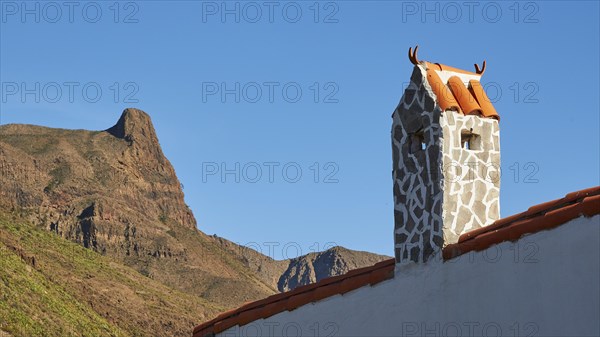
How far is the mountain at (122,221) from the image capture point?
7056 centimetres

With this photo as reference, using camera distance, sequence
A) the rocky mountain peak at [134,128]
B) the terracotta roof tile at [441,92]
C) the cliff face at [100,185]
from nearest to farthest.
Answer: the terracotta roof tile at [441,92] → the cliff face at [100,185] → the rocky mountain peak at [134,128]

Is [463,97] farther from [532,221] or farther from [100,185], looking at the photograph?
[100,185]

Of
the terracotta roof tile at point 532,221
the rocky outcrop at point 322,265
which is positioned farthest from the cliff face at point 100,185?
the terracotta roof tile at point 532,221

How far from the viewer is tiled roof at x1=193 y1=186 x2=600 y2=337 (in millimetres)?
9445

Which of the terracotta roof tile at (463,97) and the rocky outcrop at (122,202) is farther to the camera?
the rocky outcrop at (122,202)

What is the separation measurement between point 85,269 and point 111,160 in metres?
53.1

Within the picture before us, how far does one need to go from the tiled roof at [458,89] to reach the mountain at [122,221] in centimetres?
5280

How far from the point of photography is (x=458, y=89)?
38.8 feet

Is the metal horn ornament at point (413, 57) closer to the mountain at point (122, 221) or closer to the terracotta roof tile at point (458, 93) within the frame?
the terracotta roof tile at point (458, 93)

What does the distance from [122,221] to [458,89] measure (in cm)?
9768

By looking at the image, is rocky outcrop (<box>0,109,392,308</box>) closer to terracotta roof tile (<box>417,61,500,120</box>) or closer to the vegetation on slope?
the vegetation on slope

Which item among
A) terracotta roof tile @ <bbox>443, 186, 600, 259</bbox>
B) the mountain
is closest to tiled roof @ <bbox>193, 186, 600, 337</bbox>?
terracotta roof tile @ <bbox>443, 186, 600, 259</bbox>

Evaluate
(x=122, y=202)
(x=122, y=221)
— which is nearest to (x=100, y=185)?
(x=122, y=202)

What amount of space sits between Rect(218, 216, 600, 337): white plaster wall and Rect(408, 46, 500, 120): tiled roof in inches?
74.5
